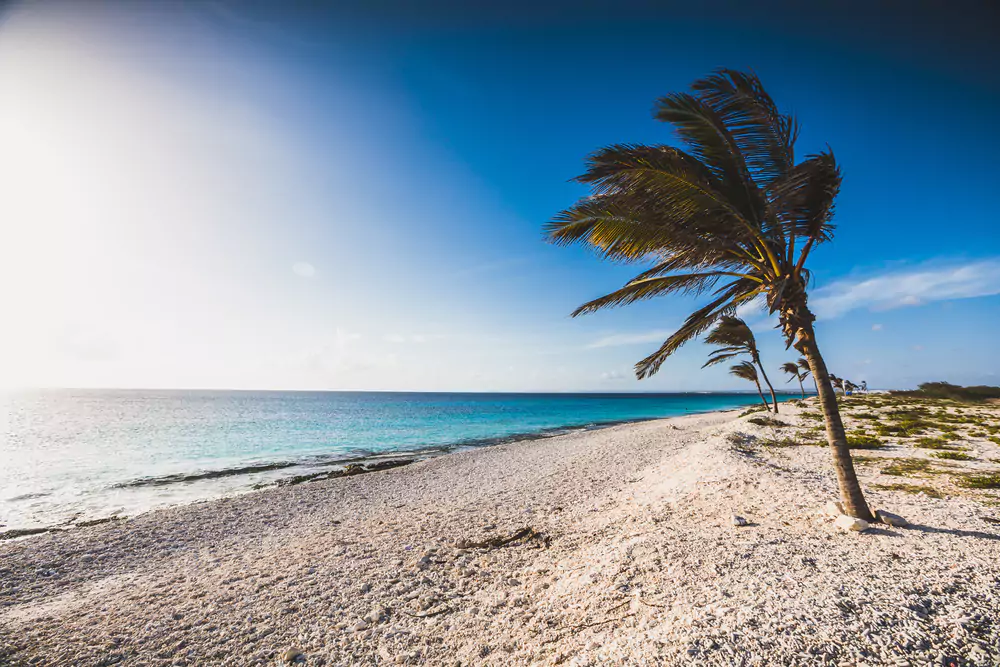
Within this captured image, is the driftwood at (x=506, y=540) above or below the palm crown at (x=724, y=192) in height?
below

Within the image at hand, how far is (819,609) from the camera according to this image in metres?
3.15

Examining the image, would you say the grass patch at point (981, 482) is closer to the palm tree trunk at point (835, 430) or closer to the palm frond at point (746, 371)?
the palm tree trunk at point (835, 430)

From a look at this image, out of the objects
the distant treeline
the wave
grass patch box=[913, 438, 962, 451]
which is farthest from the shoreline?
the distant treeline

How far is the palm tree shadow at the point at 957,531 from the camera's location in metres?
4.56

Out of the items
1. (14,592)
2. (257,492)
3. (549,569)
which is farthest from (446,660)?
(257,492)

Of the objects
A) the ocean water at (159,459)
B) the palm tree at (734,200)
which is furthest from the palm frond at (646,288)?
the ocean water at (159,459)

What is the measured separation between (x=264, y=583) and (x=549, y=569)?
14.2 feet

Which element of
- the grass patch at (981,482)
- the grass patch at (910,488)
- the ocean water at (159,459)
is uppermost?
the grass patch at (981,482)

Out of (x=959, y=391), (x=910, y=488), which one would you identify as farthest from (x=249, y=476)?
(x=959, y=391)

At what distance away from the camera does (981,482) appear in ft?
22.9

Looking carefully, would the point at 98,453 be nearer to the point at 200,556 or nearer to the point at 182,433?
the point at 182,433

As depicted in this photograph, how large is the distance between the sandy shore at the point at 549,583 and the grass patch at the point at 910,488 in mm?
212

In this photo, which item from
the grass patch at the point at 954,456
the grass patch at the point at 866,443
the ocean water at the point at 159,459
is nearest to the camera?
the grass patch at the point at 954,456

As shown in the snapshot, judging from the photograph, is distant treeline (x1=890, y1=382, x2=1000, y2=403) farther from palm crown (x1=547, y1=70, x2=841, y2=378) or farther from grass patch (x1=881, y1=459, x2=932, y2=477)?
palm crown (x1=547, y1=70, x2=841, y2=378)
